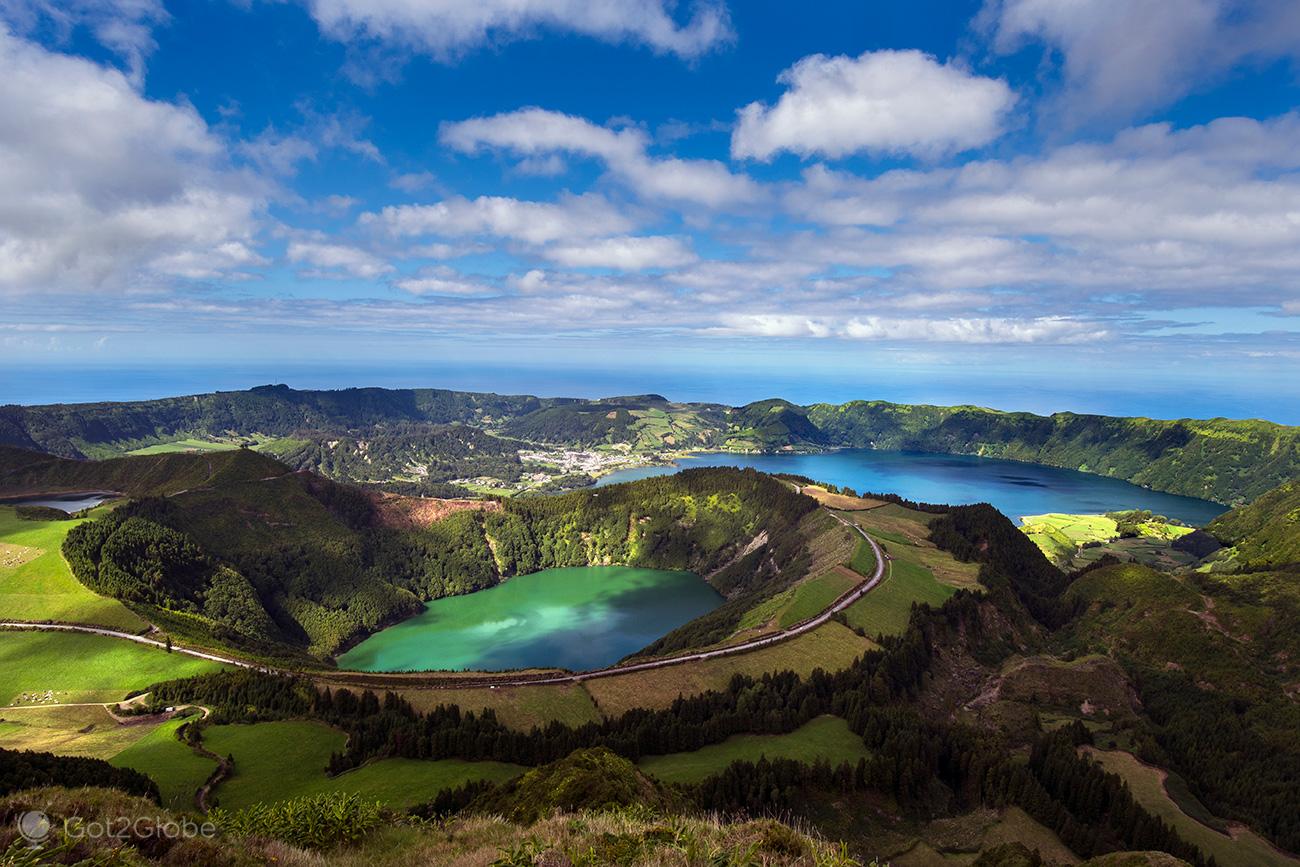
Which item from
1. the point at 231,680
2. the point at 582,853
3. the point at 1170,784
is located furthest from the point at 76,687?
the point at 1170,784

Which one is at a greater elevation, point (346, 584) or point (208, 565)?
point (208, 565)

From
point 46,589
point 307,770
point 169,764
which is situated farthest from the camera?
point 46,589

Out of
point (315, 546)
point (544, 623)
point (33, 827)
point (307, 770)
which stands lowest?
point (544, 623)

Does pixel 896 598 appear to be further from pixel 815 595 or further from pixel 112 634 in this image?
pixel 112 634

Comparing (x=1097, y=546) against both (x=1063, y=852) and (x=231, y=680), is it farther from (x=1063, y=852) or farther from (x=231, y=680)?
(x=231, y=680)

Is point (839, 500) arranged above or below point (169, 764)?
above

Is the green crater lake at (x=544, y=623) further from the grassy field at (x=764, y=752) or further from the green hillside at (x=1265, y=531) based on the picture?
the green hillside at (x=1265, y=531)

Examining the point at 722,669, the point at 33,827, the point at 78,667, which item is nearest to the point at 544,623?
the point at 722,669

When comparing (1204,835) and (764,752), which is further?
(764,752)
